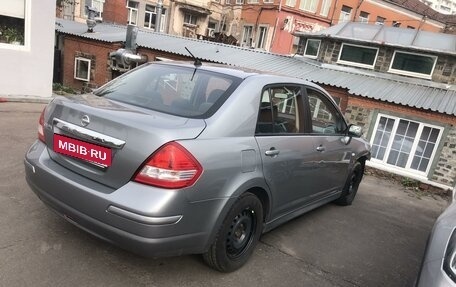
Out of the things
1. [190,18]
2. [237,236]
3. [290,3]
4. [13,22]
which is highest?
[290,3]

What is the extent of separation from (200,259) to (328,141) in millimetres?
1960

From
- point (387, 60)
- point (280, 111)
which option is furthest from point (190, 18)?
point (280, 111)

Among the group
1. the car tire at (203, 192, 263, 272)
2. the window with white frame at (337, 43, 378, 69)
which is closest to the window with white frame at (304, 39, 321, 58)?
the window with white frame at (337, 43, 378, 69)

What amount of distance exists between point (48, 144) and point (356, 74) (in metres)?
11.1

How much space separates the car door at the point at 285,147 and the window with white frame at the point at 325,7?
29637 mm

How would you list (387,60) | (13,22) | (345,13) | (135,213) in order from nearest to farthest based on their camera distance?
(135,213) → (13,22) → (387,60) → (345,13)

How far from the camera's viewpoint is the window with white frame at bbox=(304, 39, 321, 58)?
13.9m

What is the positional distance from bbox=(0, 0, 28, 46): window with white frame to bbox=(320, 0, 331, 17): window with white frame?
87.0 ft

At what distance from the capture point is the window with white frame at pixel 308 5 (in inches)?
1159

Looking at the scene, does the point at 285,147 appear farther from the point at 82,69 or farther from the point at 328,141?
the point at 82,69

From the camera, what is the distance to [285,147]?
134 inches

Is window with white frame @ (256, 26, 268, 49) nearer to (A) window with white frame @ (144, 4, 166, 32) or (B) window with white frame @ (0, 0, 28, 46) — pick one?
(A) window with white frame @ (144, 4, 166, 32)

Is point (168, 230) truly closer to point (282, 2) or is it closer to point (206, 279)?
point (206, 279)

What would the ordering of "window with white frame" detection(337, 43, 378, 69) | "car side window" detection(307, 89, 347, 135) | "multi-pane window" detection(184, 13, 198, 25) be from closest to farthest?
"car side window" detection(307, 89, 347, 135), "window with white frame" detection(337, 43, 378, 69), "multi-pane window" detection(184, 13, 198, 25)
